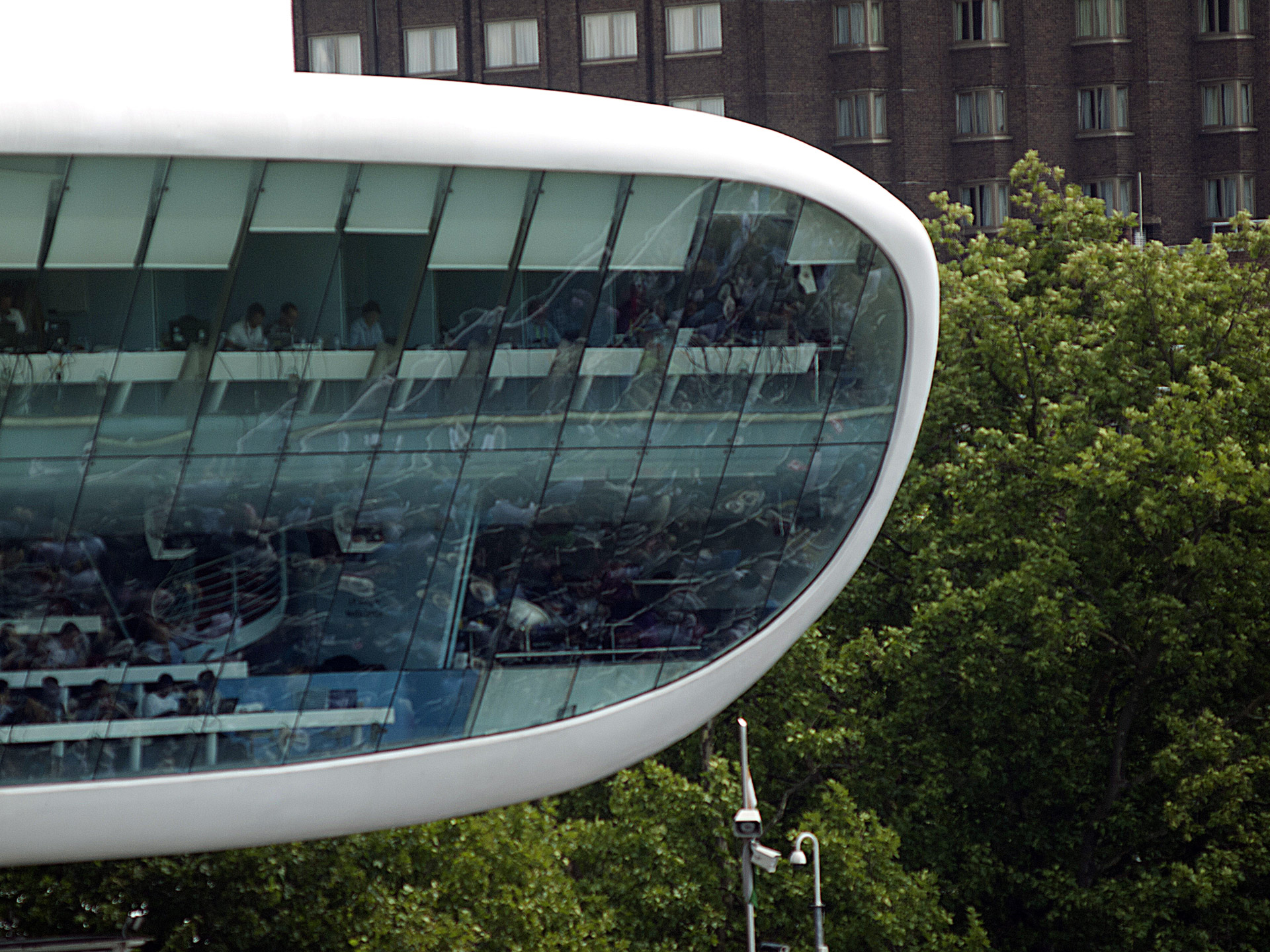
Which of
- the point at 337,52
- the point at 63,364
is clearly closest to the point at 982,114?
the point at 337,52

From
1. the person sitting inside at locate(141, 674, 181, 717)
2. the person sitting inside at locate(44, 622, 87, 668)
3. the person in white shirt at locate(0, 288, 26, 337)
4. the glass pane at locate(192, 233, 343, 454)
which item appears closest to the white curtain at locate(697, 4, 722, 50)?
the glass pane at locate(192, 233, 343, 454)

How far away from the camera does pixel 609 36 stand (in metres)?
47.8

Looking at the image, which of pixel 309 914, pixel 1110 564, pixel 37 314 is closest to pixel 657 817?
pixel 309 914

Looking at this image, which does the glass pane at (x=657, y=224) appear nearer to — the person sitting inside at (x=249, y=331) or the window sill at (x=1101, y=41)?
the person sitting inside at (x=249, y=331)

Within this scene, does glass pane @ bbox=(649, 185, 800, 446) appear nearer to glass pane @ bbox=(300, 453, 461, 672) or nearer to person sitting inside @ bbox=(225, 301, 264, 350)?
glass pane @ bbox=(300, 453, 461, 672)

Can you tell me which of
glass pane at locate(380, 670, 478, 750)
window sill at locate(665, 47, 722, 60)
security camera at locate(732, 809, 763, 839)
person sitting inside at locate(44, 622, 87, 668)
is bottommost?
security camera at locate(732, 809, 763, 839)

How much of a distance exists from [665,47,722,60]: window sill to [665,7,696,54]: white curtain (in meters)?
0.09

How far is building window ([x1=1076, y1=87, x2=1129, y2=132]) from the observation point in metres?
48.6

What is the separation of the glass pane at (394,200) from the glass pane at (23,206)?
254 cm

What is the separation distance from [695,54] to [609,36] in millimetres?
2831

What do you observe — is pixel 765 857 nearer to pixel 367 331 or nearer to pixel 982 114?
pixel 367 331

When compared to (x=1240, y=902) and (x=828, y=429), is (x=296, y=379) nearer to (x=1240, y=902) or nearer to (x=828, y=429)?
(x=828, y=429)

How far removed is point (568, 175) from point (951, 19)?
3767 centimetres

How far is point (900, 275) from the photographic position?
15.6 m
